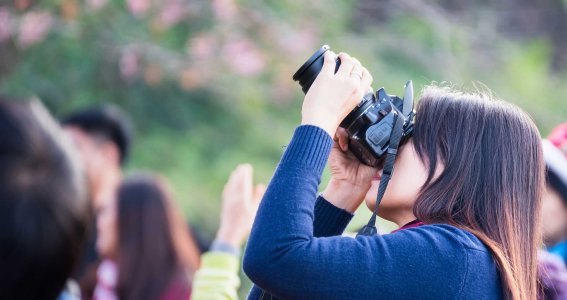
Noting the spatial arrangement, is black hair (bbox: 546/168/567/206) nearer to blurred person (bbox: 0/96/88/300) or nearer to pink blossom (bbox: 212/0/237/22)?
blurred person (bbox: 0/96/88/300)

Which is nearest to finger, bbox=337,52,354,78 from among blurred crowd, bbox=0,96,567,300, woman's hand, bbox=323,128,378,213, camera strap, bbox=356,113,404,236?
camera strap, bbox=356,113,404,236

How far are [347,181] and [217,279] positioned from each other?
557 mm

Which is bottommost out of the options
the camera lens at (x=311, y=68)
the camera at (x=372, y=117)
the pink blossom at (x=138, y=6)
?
the pink blossom at (x=138, y=6)

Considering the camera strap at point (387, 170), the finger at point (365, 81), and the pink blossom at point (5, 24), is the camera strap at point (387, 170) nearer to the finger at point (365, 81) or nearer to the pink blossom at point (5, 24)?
the finger at point (365, 81)

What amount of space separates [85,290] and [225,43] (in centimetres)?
242

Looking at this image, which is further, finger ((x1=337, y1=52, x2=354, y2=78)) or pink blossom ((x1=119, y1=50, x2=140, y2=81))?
pink blossom ((x1=119, y1=50, x2=140, y2=81))

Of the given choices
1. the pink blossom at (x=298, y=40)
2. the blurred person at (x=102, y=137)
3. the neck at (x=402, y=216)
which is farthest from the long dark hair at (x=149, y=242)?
the pink blossom at (x=298, y=40)

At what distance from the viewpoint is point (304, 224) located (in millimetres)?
1655

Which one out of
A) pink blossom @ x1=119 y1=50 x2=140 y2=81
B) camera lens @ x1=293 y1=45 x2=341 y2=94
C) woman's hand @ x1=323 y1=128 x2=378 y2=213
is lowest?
pink blossom @ x1=119 y1=50 x2=140 y2=81

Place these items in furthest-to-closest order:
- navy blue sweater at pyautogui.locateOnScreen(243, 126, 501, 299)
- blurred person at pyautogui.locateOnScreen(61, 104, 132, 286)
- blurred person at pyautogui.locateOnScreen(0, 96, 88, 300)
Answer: blurred person at pyautogui.locateOnScreen(61, 104, 132, 286)
navy blue sweater at pyautogui.locateOnScreen(243, 126, 501, 299)
blurred person at pyautogui.locateOnScreen(0, 96, 88, 300)

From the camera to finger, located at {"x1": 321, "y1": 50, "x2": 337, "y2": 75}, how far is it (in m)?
0.02

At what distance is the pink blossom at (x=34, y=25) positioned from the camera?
5.66m

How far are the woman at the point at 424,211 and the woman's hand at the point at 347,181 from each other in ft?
0.24

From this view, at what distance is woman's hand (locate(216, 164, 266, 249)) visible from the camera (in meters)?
2.56
